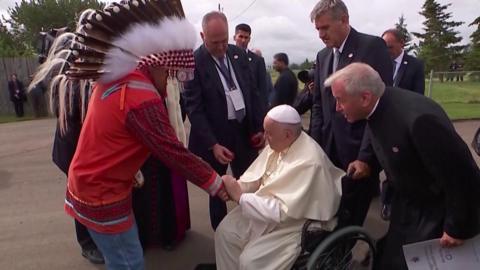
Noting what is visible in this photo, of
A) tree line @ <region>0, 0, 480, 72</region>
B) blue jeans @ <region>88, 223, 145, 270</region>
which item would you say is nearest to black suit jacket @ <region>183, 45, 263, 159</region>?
blue jeans @ <region>88, 223, 145, 270</region>

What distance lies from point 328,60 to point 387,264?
1506 mm

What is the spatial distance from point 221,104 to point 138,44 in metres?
1.51

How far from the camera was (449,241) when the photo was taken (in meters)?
2.07

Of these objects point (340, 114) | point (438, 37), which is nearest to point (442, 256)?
point (340, 114)

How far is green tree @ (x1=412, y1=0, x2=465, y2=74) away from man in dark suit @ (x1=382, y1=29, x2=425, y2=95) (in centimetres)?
4104

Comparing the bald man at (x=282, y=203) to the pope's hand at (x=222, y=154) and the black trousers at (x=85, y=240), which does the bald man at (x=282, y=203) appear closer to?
the pope's hand at (x=222, y=154)

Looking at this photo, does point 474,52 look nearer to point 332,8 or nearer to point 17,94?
point 17,94

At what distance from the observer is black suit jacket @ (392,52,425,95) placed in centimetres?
473

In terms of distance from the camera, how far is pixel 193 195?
497 cm

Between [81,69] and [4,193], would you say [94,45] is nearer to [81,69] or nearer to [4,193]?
[81,69]

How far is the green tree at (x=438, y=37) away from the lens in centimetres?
4212

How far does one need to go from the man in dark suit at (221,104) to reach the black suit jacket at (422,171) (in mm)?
1194

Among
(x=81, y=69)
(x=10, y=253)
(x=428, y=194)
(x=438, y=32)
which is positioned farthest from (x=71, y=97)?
(x=438, y=32)

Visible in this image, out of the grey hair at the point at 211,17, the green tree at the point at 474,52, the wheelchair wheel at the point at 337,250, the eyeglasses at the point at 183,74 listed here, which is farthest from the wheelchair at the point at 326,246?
the green tree at the point at 474,52
